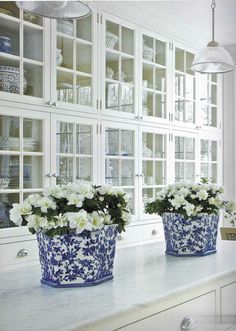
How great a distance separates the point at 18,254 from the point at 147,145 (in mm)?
1358

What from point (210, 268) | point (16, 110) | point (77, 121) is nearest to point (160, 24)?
point (77, 121)

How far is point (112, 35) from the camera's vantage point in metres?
3.12

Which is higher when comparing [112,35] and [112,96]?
[112,35]

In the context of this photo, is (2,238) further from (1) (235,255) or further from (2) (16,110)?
(1) (235,255)

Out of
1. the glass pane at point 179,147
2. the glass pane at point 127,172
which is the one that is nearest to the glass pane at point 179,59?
the glass pane at point 179,147

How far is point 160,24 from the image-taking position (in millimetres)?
3523

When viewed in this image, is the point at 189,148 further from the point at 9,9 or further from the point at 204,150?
the point at 9,9

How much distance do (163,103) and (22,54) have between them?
4.49 ft

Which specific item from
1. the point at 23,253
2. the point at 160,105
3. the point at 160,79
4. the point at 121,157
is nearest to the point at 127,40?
the point at 160,79

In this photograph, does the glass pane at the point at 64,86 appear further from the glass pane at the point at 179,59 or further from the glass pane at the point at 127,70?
the glass pane at the point at 179,59

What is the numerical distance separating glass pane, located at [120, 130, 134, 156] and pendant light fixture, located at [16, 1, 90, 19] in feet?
4.69

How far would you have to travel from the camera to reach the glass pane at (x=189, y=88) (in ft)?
12.6

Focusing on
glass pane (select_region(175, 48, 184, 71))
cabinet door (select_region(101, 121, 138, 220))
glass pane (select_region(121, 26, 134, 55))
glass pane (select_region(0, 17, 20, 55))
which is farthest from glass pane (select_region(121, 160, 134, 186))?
glass pane (select_region(0, 17, 20, 55))

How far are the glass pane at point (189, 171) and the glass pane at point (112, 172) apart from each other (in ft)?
2.92
